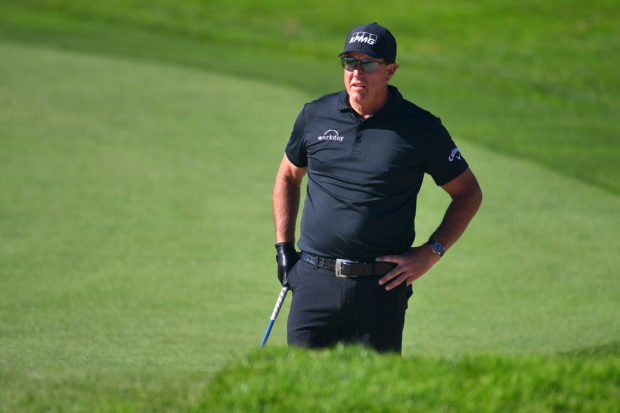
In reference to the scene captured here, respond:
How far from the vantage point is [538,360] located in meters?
3.60

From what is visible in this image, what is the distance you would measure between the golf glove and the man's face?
84 centimetres

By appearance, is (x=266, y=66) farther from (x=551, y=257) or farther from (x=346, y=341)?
(x=346, y=341)

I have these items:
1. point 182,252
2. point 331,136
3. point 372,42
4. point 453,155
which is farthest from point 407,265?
point 182,252

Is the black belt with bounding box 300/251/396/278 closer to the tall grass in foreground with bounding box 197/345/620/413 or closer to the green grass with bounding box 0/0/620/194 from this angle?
the tall grass in foreground with bounding box 197/345/620/413

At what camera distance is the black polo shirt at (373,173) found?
425 centimetres

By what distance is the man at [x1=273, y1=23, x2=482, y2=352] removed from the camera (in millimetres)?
4250

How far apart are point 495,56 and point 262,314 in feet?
50.0

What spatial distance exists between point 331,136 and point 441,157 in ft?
1.79

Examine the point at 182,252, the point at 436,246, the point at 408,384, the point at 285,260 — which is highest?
the point at 436,246

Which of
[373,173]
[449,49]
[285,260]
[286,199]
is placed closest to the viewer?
[373,173]

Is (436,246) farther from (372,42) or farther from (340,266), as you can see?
(372,42)

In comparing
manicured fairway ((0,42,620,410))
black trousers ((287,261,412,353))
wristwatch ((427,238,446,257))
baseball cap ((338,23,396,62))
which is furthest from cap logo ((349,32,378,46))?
manicured fairway ((0,42,620,410))

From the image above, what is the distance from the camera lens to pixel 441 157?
14.1ft

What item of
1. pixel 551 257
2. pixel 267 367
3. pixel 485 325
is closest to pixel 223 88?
pixel 551 257
